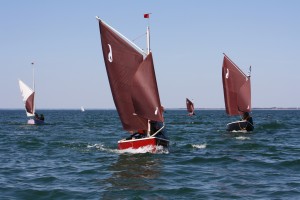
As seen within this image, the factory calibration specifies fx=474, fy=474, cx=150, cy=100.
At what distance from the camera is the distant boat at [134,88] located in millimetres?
27891

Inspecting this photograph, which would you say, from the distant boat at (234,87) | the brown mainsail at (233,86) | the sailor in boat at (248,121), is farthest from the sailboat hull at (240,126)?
the brown mainsail at (233,86)

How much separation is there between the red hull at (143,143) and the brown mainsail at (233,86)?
23159mm

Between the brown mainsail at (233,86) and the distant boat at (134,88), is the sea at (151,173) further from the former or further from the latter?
the brown mainsail at (233,86)

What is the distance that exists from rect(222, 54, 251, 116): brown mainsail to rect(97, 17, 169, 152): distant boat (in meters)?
22.9

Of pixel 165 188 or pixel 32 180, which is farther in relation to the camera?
pixel 32 180

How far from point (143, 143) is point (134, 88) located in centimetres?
343

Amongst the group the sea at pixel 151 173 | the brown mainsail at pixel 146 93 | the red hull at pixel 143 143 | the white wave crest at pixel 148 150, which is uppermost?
the brown mainsail at pixel 146 93

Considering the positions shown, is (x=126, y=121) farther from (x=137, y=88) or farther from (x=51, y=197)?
(x=51, y=197)

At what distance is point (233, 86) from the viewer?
170ft

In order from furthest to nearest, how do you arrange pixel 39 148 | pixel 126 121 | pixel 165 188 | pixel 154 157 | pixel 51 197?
pixel 39 148 → pixel 126 121 → pixel 154 157 → pixel 165 188 → pixel 51 197

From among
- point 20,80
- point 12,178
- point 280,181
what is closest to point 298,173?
point 280,181

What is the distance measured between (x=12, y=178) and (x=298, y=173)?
1331cm

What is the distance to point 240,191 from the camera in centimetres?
1825

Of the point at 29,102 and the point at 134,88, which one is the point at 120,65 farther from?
the point at 29,102
